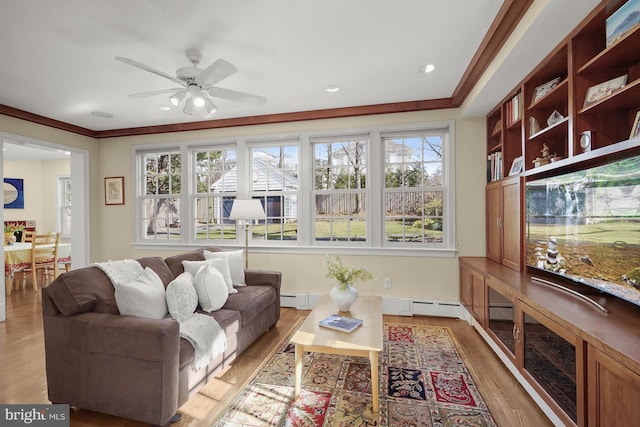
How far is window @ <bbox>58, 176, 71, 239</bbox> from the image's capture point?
6914 mm

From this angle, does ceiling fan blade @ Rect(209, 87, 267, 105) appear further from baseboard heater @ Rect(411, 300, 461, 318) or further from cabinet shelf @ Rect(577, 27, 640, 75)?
baseboard heater @ Rect(411, 300, 461, 318)

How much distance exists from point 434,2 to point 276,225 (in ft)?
10.2

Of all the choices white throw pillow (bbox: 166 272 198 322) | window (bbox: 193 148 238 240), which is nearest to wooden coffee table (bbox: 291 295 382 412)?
white throw pillow (bbox: 166 272 198 322)

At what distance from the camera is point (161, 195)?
4719 millimetres

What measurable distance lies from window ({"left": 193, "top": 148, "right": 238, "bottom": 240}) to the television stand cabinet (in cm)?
345

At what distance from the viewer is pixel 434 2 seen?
1.94 meters

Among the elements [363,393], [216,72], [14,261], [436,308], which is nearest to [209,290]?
[363,393]

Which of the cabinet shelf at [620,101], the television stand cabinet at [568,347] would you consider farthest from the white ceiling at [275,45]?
the television stand cabinet at [568,347]

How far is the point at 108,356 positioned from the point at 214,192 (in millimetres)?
2985

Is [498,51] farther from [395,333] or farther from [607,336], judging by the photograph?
[395,333]

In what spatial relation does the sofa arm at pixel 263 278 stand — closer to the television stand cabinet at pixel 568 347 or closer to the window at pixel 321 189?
the window at pixel 321 189

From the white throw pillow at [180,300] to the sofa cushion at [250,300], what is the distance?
38 centimetres

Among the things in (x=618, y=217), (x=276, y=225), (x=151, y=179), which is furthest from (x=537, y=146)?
(x=151, y=179)

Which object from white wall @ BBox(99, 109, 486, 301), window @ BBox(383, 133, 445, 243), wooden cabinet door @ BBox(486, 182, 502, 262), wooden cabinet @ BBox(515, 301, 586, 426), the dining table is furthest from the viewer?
the dining table
